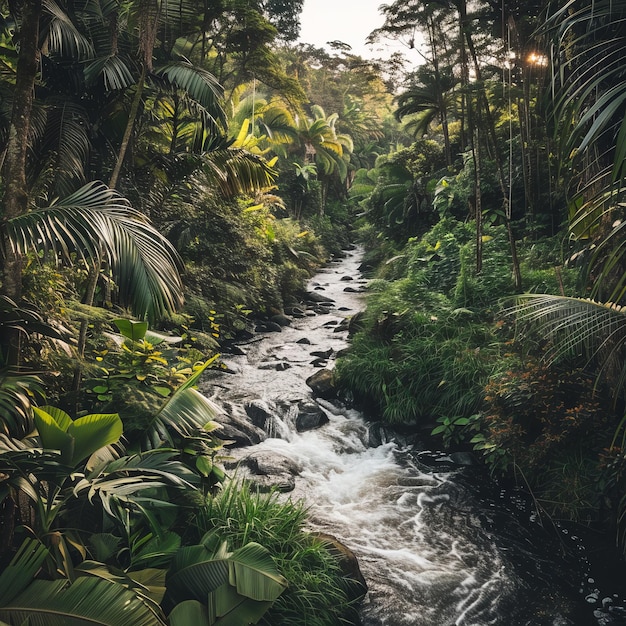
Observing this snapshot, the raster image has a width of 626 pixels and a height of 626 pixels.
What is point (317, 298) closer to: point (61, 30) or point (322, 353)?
point (322, 353)

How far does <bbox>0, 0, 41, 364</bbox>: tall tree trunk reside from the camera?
3543 millimetres

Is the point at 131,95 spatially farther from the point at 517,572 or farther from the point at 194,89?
the point at 517,572

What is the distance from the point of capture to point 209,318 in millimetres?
9531

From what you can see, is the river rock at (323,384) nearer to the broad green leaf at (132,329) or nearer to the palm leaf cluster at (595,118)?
the broad green leaf at (132,329)

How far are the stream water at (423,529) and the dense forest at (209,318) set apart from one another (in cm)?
36

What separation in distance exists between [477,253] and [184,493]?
716 cm

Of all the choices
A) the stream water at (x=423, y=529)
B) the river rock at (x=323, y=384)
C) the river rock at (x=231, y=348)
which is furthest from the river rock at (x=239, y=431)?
the river rock at (x=231, y=348)

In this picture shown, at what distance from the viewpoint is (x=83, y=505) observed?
3494mm

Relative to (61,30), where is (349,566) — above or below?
below

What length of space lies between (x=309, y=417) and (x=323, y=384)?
1.05 metres

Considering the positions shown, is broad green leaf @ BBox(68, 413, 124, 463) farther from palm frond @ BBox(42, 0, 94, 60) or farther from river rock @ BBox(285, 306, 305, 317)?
river rock @ BBox(285, 306, 305, 317)

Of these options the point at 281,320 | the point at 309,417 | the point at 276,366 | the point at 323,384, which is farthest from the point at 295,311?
Answer: the point at 309,417

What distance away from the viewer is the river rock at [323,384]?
837 centimetres

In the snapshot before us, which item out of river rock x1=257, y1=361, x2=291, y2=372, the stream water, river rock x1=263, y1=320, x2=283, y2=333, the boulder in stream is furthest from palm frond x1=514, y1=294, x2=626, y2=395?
river rock x1=263, y1=320, x2=283, y2=333
